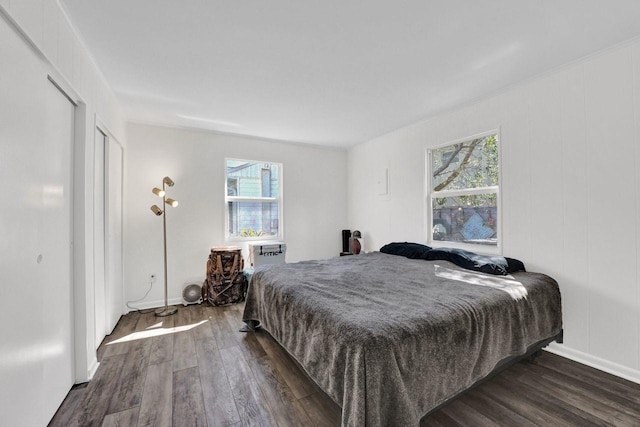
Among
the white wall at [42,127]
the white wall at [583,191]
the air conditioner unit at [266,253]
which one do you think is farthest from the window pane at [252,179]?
the white wall at [583,191]

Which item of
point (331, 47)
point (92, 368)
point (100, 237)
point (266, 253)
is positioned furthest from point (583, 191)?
point (100, 237)

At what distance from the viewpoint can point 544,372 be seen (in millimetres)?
2135

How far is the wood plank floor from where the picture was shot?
163 centimetres

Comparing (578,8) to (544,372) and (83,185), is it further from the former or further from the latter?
(83,185)

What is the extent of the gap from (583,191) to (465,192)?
1082 millimetres

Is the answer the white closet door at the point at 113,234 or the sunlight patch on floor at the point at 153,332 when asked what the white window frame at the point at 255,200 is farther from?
the sunlight patch on floor at the point at 153,332

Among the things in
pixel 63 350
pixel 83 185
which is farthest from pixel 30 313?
pixel 83 185

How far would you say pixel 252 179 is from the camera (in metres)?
4.54

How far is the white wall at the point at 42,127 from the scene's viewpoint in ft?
4.11

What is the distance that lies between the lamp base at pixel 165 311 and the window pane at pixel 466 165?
12.5 feet

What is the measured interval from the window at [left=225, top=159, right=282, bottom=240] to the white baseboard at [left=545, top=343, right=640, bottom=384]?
12.2 ft

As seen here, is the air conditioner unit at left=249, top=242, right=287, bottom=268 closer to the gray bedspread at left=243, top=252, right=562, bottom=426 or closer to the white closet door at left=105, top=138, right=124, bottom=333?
the gray bedspread at left=243, top=252, right=562, bottom=426

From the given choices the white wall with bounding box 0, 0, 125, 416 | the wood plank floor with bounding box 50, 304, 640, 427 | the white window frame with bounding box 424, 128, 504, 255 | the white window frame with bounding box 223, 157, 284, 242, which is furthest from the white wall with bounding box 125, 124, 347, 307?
the white window frame with bounding box 424, 128, 504, 255

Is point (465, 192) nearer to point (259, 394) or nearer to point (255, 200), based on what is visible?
point (259, 394)
